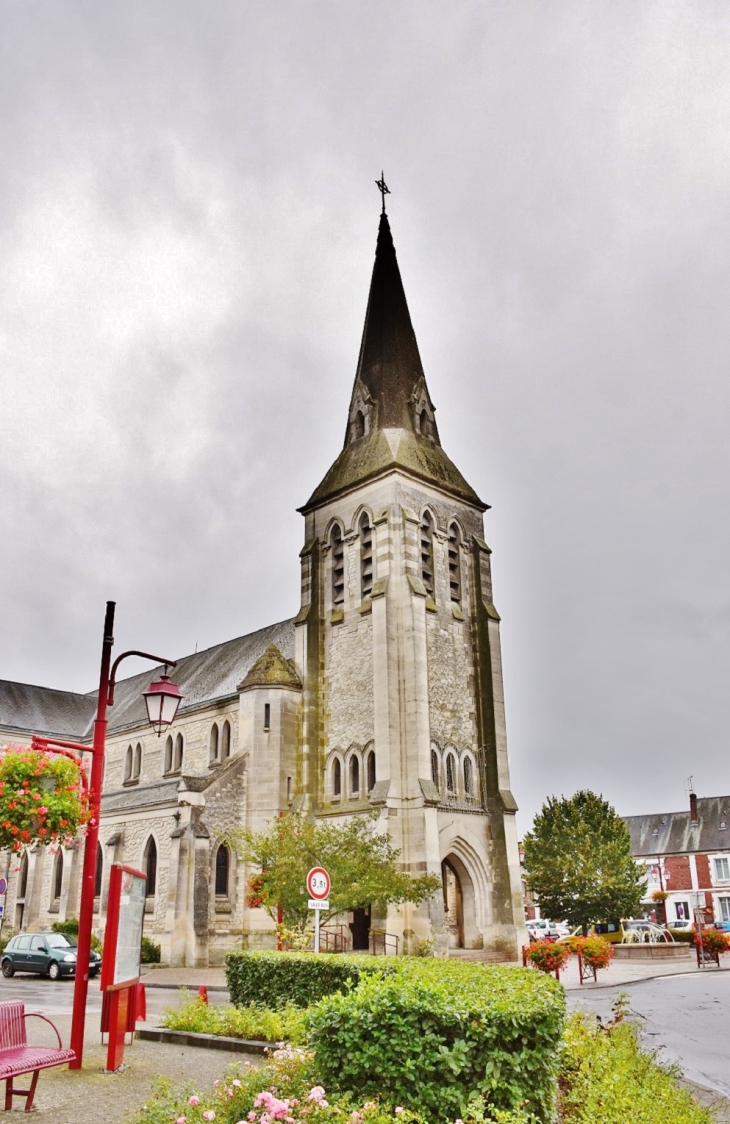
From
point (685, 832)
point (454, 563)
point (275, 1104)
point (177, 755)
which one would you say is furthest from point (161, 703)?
point (685, 832)

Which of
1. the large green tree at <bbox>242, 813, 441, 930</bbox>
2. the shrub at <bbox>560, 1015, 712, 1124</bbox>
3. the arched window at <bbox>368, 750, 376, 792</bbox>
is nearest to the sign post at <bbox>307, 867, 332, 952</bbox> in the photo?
the large green tree at <bbox>242, 813, 441, 930</bbox>

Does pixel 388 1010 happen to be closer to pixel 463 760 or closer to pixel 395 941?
pixel 395 941

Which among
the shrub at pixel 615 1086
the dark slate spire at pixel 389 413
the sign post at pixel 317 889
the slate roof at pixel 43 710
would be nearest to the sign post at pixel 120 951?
the shrub at pixel 615 1086

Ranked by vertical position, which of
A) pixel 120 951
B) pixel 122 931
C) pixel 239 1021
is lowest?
pixel 239 1021

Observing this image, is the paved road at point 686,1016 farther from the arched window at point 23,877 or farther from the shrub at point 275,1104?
the arched window at point 23,877

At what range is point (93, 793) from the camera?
11.0m

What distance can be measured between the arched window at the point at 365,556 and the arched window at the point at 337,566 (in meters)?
1.24

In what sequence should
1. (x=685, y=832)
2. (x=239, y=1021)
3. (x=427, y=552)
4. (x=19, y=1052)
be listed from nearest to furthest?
(x=19, y=1052), (x=239, y=1021), (x=427, y=552), (x=685, y=832)

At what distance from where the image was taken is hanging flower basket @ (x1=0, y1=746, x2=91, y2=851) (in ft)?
34.4

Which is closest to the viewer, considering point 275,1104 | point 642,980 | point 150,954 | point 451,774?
point 275,1104

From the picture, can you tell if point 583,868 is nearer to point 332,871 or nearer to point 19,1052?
point 332,871

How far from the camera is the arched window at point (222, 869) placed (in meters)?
30.6

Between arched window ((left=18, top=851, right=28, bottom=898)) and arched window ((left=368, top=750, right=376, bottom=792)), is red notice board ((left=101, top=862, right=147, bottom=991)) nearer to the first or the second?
arched window ((left=368, top=750, right=376, bottom=792))

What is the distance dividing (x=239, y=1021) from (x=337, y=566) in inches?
913
